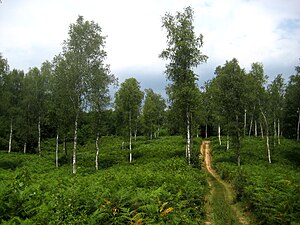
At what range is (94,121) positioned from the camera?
36.1 meters

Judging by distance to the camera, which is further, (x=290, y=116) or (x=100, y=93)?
(x=290, y=116)

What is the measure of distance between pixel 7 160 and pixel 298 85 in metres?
45.4

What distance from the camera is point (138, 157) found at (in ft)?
130

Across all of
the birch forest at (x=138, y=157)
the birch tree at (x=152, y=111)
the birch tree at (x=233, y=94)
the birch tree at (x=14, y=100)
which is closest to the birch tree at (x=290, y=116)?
the birch forest at (x=138, y=157)

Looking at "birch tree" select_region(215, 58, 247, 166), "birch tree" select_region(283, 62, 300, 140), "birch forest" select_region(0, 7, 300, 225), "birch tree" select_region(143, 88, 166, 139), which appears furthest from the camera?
"birch tree" select_region(143, 88, 166, 139)

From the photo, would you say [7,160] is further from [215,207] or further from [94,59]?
[215,207]

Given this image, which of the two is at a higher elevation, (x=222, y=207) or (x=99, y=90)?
(x=99, y=90)

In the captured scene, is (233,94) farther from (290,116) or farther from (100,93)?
(290,116)

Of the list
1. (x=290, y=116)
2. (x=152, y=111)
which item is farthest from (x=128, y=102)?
(x=290, y=116)

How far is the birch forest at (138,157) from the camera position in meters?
10.4

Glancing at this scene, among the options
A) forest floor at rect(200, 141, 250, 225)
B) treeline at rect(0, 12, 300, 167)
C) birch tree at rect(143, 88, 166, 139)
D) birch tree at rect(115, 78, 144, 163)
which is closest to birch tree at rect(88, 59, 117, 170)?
treeline at rect(0, 12, 300, 167)

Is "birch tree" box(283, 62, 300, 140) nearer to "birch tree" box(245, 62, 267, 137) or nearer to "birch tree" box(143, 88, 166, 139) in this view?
"birch tree" box(245, 62, 267, 137)

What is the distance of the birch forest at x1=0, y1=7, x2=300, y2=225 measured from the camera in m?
10.4

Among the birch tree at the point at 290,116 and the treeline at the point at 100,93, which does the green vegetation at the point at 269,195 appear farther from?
the birch tree at the point at 290,116
